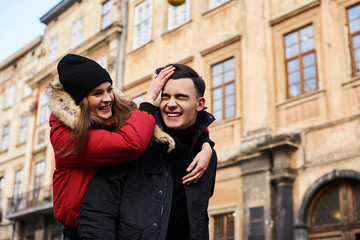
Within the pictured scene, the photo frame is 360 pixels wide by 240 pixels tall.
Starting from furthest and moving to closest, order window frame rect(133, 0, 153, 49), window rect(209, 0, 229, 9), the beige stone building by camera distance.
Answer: window frame rect(133, 0, 153, 49) < window rect(209, 0, 229, 9) < the beige stone building

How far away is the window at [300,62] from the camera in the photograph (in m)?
12.4

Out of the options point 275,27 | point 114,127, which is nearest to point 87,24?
point 275,27

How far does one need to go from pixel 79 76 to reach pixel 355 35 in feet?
32.0

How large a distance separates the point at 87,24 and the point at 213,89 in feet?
31.4

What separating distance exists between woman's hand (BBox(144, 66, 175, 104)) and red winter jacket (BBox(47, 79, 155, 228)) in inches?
8.5

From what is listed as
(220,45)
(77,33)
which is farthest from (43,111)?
(220,45)

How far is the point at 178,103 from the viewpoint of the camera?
11.3 feet

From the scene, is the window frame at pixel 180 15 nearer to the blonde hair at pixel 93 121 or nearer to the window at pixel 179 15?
the window at pixel 179 15

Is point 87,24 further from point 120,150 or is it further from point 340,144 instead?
point 120,150

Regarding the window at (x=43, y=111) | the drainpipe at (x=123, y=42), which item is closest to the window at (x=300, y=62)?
the drainpipe at (x=123, y=42)

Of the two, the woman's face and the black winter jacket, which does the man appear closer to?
the black winter jacket

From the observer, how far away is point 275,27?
1360 cm

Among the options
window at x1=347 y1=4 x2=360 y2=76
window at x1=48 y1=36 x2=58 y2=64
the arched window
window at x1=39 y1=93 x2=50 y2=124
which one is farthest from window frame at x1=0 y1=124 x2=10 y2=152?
window at x1=347 y1=4 x2=360 y2=76

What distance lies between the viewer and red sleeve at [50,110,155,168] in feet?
9.90
